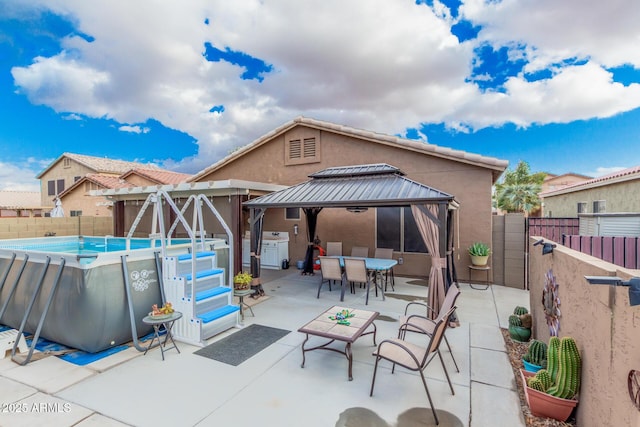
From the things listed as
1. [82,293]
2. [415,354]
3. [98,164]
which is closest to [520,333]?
[415,354]

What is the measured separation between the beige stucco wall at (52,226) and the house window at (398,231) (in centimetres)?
1313

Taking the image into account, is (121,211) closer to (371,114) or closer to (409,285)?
(409,285)

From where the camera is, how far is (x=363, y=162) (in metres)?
9.82

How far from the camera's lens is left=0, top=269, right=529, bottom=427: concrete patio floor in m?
2.81

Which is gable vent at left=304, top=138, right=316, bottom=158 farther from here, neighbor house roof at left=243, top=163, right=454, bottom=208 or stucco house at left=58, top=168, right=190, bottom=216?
stucco house at left=58, top=168, right=190, bottom=216

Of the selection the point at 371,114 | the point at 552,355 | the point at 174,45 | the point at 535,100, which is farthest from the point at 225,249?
the point at 535,100

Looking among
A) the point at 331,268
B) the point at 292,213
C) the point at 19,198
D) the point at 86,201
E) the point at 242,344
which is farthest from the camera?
the point at 19,198

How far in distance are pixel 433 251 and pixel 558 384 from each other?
10.1ft

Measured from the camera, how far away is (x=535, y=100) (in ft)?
54.3

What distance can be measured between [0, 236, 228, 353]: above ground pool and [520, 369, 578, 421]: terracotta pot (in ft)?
17.0

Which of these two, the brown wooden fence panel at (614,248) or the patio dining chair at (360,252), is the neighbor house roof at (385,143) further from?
the brown wooden fence panel at (614,248)

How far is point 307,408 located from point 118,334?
10.6 ft

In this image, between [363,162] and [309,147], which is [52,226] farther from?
[363,162]

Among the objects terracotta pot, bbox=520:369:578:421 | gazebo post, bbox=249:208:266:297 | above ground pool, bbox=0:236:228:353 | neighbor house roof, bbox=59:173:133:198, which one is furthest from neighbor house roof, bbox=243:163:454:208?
neighbor house roof, bbox=59:173:133:198
